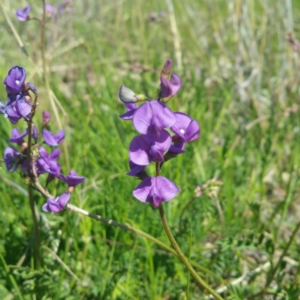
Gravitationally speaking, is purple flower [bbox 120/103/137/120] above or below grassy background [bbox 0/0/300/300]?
above

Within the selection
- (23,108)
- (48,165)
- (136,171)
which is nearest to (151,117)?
(136,171)

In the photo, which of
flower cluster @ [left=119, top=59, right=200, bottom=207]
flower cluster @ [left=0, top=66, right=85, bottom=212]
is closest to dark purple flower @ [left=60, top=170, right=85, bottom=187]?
flower cluster @ [left=0, top=66, right=85, bottom=212]

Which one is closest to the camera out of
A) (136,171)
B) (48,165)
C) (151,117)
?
(151,117)

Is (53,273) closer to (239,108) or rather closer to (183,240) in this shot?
(183,240)

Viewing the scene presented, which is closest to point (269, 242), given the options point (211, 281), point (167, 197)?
point (211, 281)

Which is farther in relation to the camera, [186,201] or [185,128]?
[186,201]

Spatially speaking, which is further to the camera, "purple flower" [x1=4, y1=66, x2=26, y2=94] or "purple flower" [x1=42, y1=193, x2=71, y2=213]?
"purple flower" [x1=42, y1=193, x2=71, y2=213]

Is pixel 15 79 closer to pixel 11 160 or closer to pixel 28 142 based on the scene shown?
pixel 28 142

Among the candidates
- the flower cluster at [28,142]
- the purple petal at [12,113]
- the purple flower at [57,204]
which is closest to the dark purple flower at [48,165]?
the flower cluster at [28,142]

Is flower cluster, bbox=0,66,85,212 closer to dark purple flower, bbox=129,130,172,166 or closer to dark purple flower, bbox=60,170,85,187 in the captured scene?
dark purple flower, bbox=60,170,85,187
